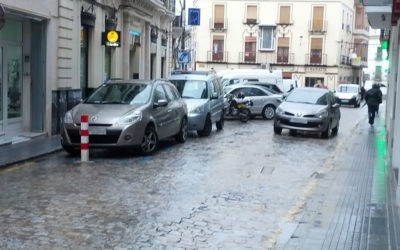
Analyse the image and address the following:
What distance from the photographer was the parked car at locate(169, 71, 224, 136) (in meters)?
16.8

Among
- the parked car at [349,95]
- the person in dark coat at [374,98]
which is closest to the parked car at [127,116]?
the person in dark coat at [374,98]

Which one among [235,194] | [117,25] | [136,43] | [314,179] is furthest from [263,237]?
[136,43]

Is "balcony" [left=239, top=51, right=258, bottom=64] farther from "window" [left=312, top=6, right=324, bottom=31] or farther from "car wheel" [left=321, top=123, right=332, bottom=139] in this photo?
"car wheel" [left=321, top=123, right=332, bottom=139]

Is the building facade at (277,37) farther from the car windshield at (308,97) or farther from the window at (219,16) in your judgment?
the car windshield at (308,97)

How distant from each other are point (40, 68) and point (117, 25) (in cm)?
672

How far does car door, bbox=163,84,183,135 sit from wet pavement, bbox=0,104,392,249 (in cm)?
58

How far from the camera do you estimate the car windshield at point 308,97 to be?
18417 mm

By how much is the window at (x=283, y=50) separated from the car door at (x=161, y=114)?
143 feet

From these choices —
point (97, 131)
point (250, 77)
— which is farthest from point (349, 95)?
point (97, 131)

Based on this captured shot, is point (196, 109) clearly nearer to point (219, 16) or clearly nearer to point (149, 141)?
point (149, 141)

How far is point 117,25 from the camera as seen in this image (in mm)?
21906

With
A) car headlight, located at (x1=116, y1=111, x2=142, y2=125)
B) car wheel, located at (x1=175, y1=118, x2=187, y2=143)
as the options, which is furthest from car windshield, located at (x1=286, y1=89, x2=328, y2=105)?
car headlight, located at (x1=116, y1=111, x2=142, y2=125)

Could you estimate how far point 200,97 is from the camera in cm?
Answer: 1747

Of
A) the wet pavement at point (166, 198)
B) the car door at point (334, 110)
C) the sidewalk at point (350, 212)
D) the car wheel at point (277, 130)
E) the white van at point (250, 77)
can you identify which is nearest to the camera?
the sidewalk at point (350, 212)
